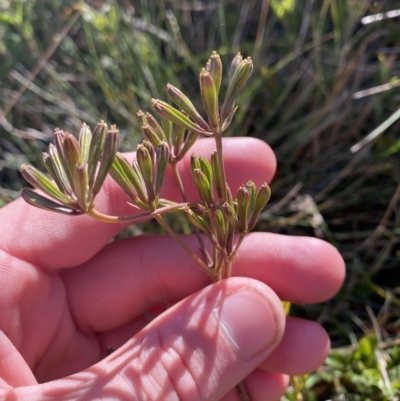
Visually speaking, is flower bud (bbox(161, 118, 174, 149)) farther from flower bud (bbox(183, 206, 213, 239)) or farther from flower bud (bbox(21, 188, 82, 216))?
flower bud (bbox(21, 188, 82, 216))

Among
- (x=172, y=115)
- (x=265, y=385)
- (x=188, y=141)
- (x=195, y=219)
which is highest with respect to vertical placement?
(x=172, y=115)

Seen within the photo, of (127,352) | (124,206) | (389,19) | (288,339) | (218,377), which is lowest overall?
(288,339)

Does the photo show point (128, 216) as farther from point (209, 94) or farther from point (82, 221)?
point (82, 221)

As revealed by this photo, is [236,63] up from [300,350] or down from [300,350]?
up

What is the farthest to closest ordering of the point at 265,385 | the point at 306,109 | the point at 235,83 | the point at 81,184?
the point at 306,109 → the point at 265,385 → the point at 235,83 → the point at 81,184

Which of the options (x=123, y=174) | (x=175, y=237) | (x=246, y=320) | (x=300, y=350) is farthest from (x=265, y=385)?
(x=123, y=174)

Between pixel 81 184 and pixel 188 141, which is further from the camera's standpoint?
pixel 188 141

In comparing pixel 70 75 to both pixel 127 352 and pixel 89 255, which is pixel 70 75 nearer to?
pixel 89 255

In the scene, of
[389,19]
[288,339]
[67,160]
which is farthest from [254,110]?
[67,160]
